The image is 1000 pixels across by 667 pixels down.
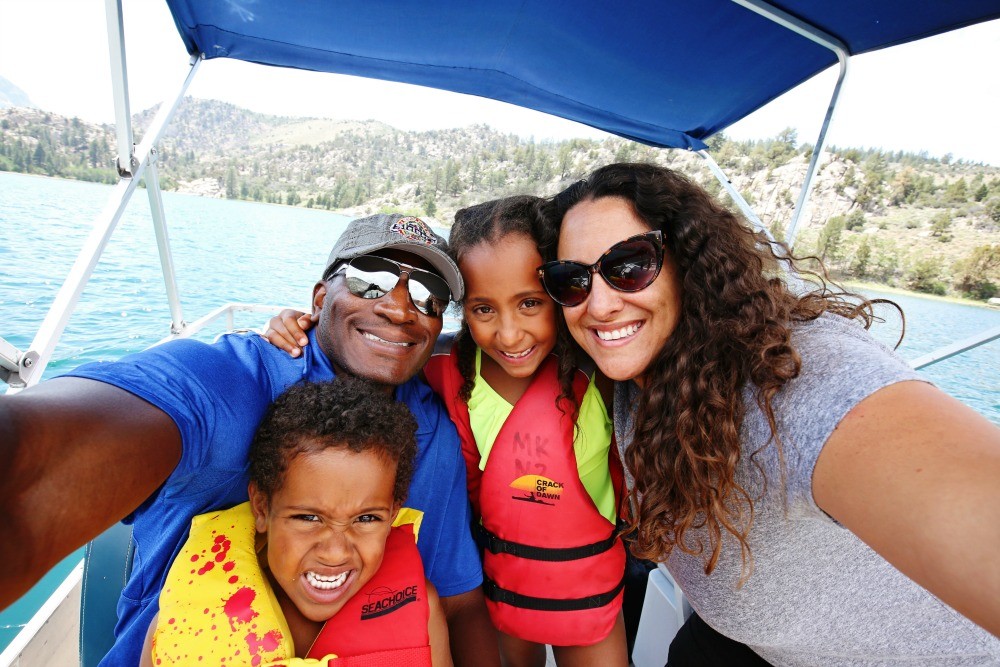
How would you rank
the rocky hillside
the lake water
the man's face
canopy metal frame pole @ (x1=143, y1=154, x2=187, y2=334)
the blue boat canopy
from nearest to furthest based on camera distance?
the man's face
the blue boat canopy
canopy metal frame pole @ (x1=143, y1=154, x2=187, y2=334)
the rocky hillside
the lake water

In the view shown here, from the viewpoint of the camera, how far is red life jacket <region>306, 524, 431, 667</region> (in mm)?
1179

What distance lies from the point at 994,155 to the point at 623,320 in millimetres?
18573

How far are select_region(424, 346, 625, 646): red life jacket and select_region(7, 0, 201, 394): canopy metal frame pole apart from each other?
148 centimetres

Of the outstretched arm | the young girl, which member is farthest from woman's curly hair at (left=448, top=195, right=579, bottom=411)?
the outstretched arm

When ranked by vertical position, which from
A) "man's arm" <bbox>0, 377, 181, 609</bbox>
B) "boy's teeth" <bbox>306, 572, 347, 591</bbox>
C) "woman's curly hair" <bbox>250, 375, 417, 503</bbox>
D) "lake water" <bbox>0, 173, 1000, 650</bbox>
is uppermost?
"man's arm" <bbox>0, 377, 181, 609</bbox>

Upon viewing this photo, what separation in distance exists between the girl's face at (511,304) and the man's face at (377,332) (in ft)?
0.65

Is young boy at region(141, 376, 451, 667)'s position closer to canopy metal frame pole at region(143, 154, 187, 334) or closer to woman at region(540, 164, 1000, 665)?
woman at region(540, 164, 1000, 665)

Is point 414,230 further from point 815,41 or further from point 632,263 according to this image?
point 815,41

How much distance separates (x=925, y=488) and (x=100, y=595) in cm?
182

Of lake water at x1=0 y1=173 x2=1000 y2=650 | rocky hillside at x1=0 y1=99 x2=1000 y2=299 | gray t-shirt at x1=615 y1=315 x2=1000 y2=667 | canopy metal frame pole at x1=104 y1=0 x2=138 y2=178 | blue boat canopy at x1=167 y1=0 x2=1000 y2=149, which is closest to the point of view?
gray t-shirt at x1=615 y1=315 x2=1000 y2=667

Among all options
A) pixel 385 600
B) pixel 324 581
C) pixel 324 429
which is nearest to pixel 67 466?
pixel 324 429

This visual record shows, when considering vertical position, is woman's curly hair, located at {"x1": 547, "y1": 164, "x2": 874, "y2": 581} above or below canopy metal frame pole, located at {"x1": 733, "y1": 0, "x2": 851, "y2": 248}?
below

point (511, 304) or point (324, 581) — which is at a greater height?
point (511, 304)

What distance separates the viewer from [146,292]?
13125 millimetres
